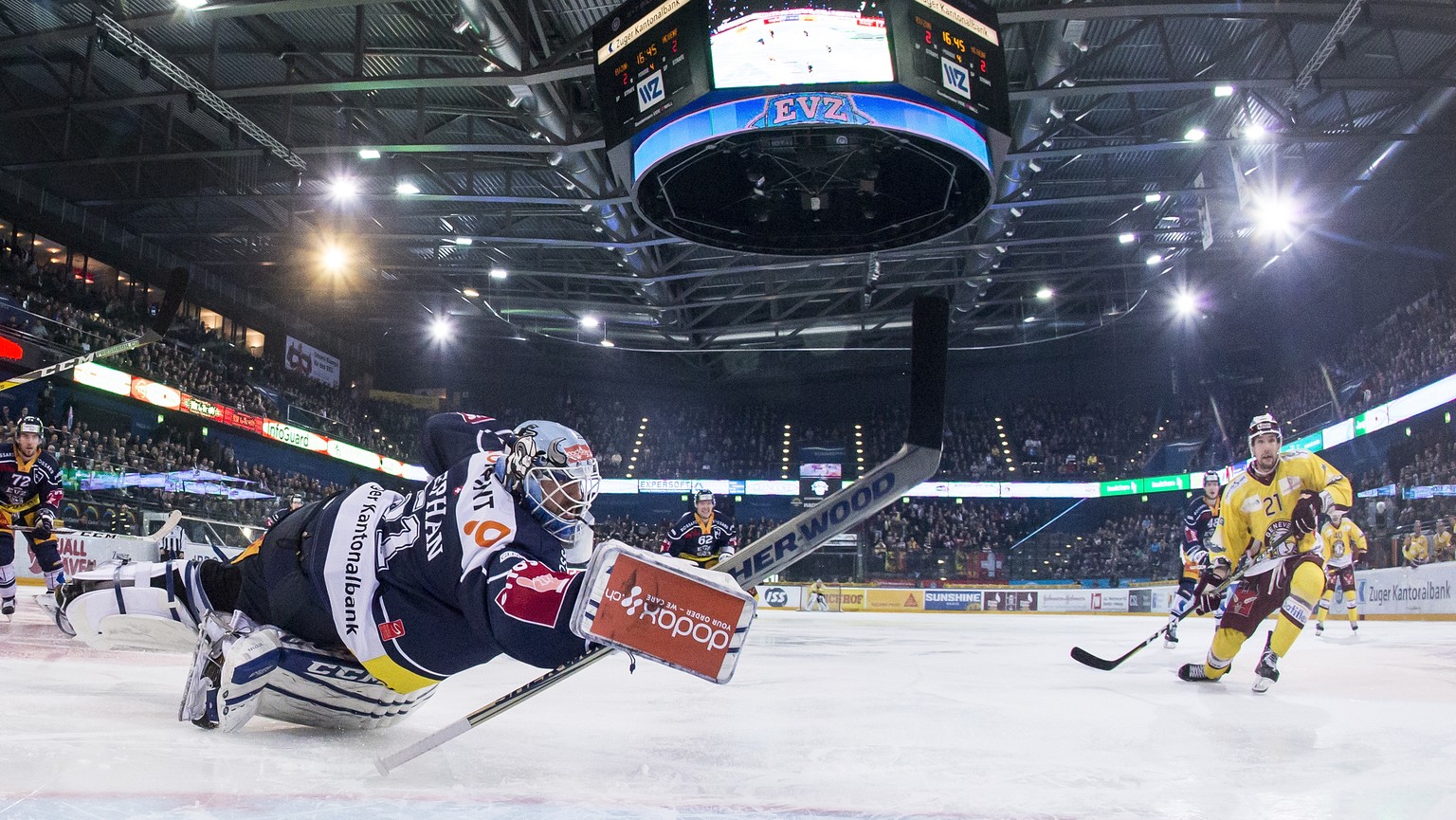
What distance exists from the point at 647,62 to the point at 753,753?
25.3ft

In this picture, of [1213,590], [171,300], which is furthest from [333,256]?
[1213,590]

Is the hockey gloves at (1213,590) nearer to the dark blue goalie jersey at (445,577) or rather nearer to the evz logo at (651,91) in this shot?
the dark blue goalie jersey at (445,577)

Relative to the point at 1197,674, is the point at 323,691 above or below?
above

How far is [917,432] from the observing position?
2.06 m

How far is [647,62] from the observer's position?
895 centimetres

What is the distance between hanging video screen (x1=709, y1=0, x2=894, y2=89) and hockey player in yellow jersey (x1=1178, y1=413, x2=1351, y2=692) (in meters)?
4.95

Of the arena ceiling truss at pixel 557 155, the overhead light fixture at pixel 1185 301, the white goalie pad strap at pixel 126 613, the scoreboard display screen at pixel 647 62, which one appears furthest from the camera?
the overhead light fixture at pixel 1185 301

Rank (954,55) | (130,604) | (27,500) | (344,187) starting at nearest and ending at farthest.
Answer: (130,604), (27,500), (954,55), (344,187)

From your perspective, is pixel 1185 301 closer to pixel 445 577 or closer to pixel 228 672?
pixel 445 577

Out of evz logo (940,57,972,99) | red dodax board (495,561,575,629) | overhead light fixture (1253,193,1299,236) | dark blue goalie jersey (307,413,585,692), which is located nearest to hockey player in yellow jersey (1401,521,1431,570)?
overhead light fixture (1253,193,1299,236)

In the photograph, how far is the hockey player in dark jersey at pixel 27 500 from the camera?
24.2ft

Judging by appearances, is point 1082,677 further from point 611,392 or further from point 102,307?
point 611,392

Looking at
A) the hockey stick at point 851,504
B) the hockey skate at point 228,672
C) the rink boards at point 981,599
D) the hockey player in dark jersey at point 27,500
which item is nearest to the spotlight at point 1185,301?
the rink boards at point 981,599

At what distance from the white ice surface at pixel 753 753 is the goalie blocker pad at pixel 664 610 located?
30 cm
